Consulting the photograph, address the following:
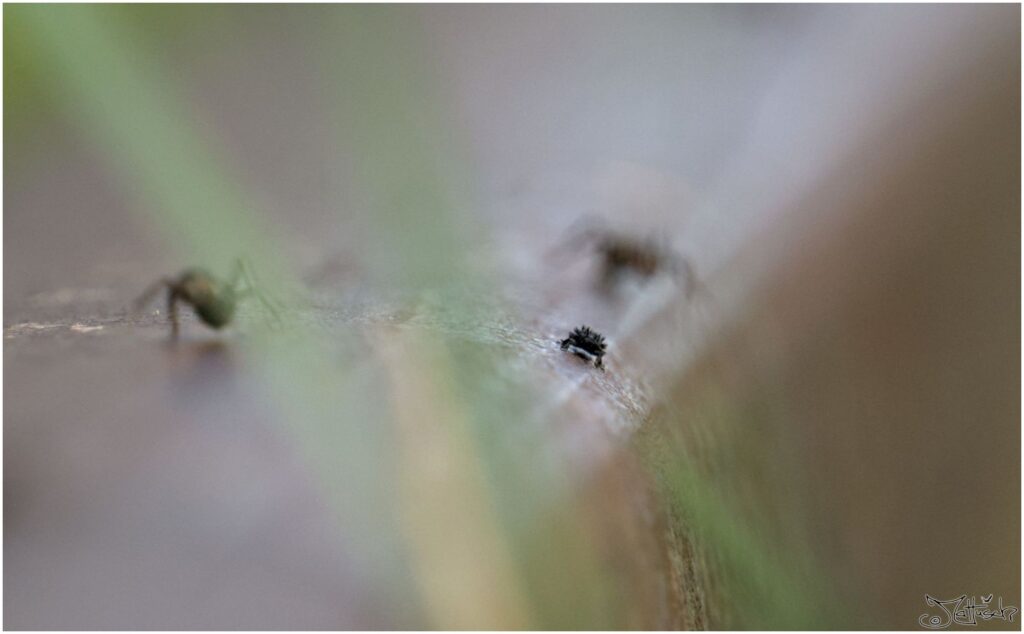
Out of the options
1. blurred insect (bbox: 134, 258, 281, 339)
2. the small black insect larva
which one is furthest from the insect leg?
the small black insect larva

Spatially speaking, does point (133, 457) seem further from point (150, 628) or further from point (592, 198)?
point (592, 198)

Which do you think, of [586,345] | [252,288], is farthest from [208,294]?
[586,345]

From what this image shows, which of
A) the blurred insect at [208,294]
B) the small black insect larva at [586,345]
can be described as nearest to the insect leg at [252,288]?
the blurred insect at [208,294]

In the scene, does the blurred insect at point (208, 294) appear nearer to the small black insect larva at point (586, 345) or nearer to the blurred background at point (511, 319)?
the blurred background at point (511, 319)

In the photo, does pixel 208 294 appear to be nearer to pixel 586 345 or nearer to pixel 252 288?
pixel 252 288

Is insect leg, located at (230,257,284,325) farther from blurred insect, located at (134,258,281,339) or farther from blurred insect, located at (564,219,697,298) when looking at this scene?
blurred insect, located at (564,219,697,298)

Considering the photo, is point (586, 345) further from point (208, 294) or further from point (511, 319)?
point (208, 294)
